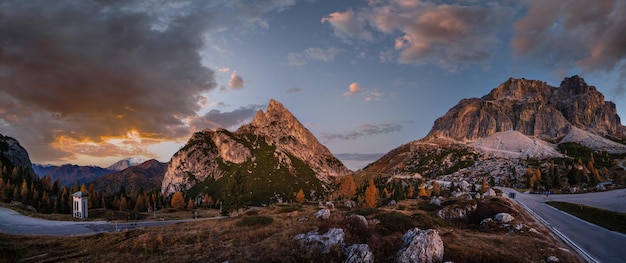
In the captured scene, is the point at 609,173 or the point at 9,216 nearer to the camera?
the point at 9,216

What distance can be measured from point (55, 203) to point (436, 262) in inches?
5945

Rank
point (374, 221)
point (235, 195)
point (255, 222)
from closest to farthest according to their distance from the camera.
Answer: point (374, 221), point (255, 222), point (235, 195)

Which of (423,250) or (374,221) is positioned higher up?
(423,250)

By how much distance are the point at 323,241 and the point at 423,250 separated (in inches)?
318

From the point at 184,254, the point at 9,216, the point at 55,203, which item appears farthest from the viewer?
the point at 55,203

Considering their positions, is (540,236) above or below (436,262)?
below

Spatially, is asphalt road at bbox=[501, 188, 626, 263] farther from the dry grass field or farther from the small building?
the small building

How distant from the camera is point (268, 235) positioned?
102 ft

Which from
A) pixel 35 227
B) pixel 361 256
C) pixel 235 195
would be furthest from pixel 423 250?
pixel 235 195

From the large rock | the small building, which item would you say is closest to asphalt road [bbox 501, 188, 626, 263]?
the large rock

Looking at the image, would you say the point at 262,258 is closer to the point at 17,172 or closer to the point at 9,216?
the point at 9,216

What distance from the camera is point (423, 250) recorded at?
63.7 ft

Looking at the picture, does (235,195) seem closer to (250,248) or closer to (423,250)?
(250,248)

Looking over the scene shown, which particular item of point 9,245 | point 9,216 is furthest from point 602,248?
point 9,216
